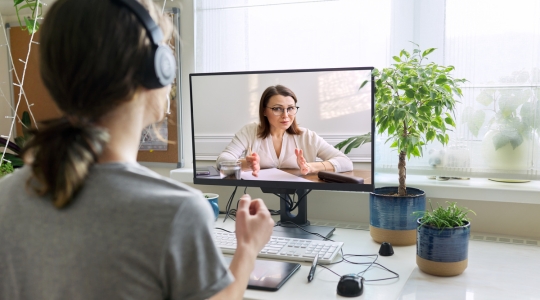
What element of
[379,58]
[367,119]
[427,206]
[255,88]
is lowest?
[427,206]

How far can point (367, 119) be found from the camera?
5.05 feet

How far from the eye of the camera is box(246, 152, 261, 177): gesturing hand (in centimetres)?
167

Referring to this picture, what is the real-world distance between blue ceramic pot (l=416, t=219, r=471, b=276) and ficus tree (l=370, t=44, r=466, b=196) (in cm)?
31

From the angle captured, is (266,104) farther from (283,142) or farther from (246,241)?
(246,241)

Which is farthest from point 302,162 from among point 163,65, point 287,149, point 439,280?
point 163,65

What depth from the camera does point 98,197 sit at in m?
0.58

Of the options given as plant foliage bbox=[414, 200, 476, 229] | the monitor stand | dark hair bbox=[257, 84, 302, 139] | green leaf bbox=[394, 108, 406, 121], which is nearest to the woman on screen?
dark hair bbox=[257, 84, 302, 139]

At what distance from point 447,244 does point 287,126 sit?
614 millimetres

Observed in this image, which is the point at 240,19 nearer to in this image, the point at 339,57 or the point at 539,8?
the point at 339,57

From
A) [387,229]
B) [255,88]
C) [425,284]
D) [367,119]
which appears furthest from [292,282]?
[255,88]

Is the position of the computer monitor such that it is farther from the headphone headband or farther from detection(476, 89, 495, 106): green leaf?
the headphone headband

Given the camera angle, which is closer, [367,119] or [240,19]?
[367,119]

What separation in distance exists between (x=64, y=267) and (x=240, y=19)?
5.22 ft

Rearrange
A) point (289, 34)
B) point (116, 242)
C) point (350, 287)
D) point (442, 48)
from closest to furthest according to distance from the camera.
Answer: point (116, 242) → point (350, 287) → point (442, 48) → point (289, 34)
